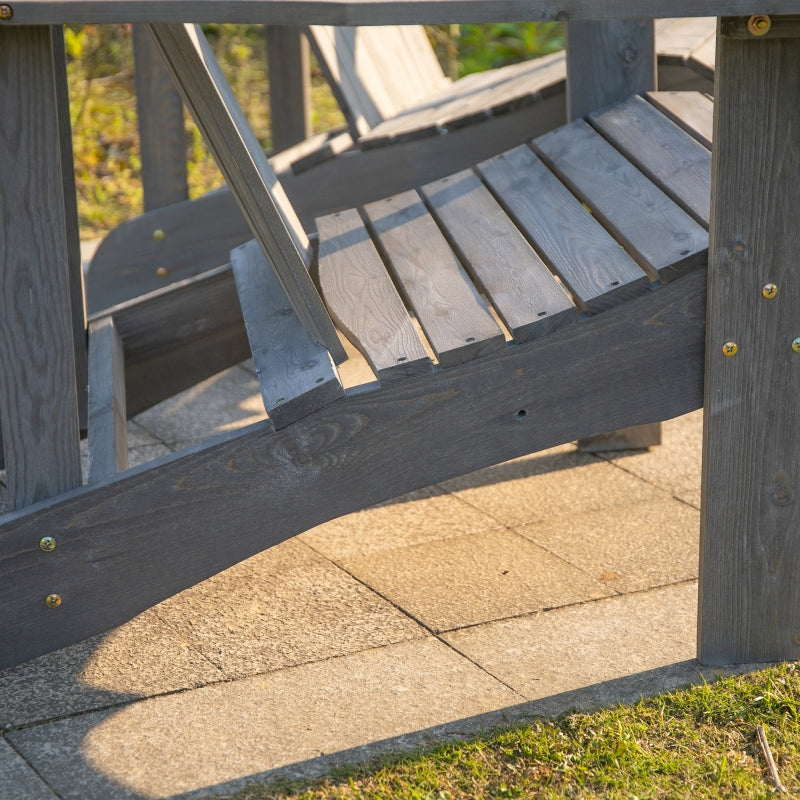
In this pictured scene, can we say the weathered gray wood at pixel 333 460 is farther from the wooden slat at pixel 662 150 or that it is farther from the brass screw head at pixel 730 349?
the wooden slat at pixel 662 150

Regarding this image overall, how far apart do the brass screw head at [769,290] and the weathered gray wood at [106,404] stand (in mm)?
1166

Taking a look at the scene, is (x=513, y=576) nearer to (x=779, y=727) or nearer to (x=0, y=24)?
(x=779, y=727)

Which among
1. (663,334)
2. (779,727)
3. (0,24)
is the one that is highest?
(0,24)

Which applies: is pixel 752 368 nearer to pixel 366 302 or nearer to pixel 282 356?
pixel 366 302

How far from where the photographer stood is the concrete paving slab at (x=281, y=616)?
2.17 meters

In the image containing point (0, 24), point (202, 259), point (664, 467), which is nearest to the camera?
point (0, 24)

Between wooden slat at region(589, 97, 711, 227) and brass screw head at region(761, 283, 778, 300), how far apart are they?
24cm

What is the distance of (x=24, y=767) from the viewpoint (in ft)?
5.92

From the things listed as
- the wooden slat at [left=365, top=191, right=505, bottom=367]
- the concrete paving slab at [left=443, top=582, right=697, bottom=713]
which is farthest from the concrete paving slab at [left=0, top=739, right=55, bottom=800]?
the wooden slat at [left=365, top=191, right=505, bottom=367]

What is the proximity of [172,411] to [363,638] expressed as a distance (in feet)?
4.67

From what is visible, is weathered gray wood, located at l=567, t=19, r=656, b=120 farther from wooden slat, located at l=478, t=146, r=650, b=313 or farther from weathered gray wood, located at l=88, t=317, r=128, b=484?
weathered gray wood, located at l=88, t=317, r=128, b=484

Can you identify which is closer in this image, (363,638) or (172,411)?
(363,638)

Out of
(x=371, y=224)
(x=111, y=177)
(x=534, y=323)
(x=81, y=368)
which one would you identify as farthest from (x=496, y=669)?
(x=111, y=177)

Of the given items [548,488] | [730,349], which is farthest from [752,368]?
[548,488]
